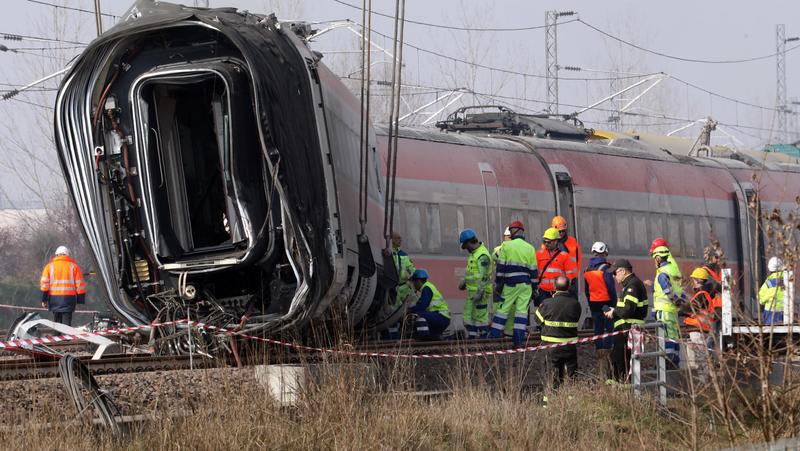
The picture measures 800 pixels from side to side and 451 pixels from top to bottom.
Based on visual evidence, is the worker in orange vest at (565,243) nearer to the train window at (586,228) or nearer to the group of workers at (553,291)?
the group of workers at (553,291)

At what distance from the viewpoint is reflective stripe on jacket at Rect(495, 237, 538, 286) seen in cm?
1441

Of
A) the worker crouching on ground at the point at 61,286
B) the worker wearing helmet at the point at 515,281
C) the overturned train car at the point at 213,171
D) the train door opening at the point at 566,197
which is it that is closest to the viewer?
the overturned train car at the point at 213,171

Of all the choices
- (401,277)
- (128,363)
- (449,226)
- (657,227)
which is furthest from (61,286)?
(657,227)

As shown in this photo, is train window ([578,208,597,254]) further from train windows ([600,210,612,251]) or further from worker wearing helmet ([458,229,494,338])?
worker wearing helmet ([458,229,494,338])

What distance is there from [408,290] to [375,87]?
38.2 meters

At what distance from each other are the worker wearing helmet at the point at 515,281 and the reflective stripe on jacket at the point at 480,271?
0.35 m

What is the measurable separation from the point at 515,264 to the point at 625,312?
2445mm

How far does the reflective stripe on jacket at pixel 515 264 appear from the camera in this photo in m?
14.4

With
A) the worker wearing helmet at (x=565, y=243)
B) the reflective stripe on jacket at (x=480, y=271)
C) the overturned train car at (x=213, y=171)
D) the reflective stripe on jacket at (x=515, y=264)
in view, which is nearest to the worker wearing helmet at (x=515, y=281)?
the reflective stripe on jacket at (x=515, y=264)

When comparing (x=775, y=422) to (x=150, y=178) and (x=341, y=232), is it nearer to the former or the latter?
(x=341, y=232)

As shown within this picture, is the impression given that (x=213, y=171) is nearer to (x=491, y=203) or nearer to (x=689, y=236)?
(x=491, y=203)

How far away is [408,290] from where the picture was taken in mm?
14141

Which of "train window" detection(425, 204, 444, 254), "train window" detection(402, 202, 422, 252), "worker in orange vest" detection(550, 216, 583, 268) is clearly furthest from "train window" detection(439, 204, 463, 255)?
"worker in orange vest" detection(550, 216, 583, 268)

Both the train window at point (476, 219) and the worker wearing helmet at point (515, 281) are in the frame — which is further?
the train window at point (476, 219)
